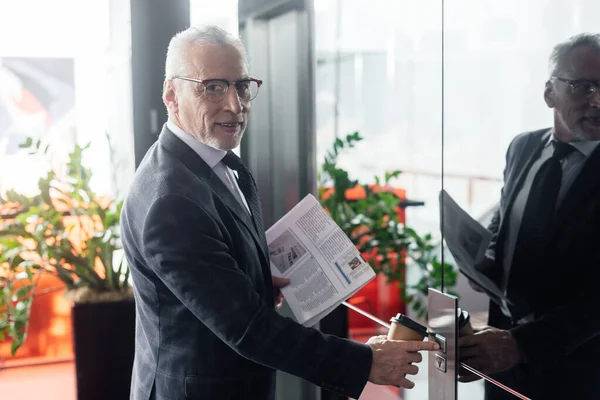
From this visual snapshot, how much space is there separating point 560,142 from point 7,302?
237 centimetres

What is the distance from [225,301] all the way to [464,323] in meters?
0.54

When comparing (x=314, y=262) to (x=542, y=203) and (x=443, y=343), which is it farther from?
(x=542, y=203)

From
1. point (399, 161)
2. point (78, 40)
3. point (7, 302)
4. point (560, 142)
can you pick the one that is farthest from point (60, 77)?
point (560, 142)

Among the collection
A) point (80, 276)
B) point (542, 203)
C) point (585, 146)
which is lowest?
point (80, 276)

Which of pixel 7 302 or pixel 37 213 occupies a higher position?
pixel 37 213

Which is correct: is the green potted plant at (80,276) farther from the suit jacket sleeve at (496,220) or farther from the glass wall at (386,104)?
the suit jacket sleeve at (496,220)

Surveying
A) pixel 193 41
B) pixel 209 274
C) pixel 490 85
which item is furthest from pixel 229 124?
pixel 490 85

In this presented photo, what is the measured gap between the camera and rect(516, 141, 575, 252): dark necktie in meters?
1.27

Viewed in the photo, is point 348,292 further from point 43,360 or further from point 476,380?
point 43,360

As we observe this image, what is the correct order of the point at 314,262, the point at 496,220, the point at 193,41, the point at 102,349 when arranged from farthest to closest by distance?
the point at 102,349 → the point at 314,262 → the point at 193,41 → the point at 496,220

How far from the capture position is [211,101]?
5.04 ft

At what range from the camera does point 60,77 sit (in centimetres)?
355

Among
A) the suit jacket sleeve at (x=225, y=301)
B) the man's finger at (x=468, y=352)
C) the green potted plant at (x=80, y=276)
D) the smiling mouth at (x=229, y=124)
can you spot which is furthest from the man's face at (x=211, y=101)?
the green potted plant at (x=80, y=276)

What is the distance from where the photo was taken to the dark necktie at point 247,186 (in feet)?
→ 5.45
